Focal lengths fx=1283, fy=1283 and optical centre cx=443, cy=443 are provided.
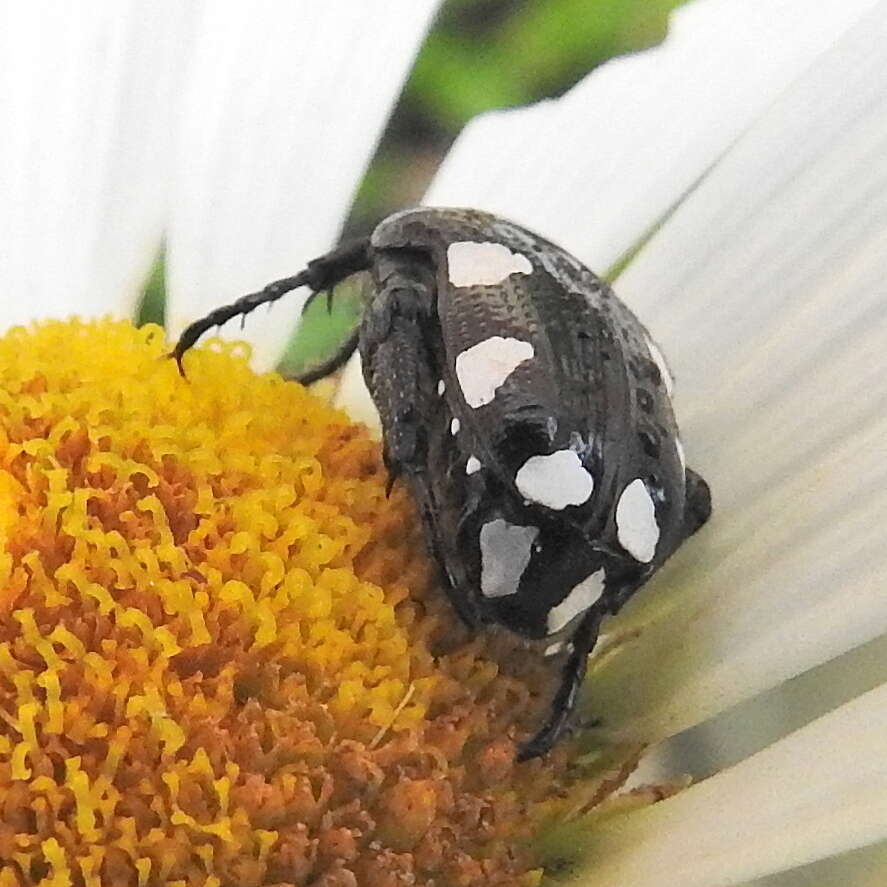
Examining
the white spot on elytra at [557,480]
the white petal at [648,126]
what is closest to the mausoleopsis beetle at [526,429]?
the white spot on elytra at [557,480]

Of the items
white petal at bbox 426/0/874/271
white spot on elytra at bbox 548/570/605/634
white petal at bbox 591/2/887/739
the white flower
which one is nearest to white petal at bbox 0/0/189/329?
the white flower

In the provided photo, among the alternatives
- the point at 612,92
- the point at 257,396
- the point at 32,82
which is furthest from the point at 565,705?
the point at 32,82

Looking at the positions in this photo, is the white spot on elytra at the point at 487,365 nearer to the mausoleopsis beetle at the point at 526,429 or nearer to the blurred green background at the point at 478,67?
the mausoleopsis beetle at the point at 526,429

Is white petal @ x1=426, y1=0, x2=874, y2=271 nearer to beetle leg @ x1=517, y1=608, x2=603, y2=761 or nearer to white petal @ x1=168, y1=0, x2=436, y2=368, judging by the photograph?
white petal @ x1=168, y1=0, x2=436, y2=368

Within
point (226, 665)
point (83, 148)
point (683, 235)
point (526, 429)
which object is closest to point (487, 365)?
point (526, 429)

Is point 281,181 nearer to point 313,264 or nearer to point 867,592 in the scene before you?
point 313,264

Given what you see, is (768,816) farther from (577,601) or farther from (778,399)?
(778,399)
